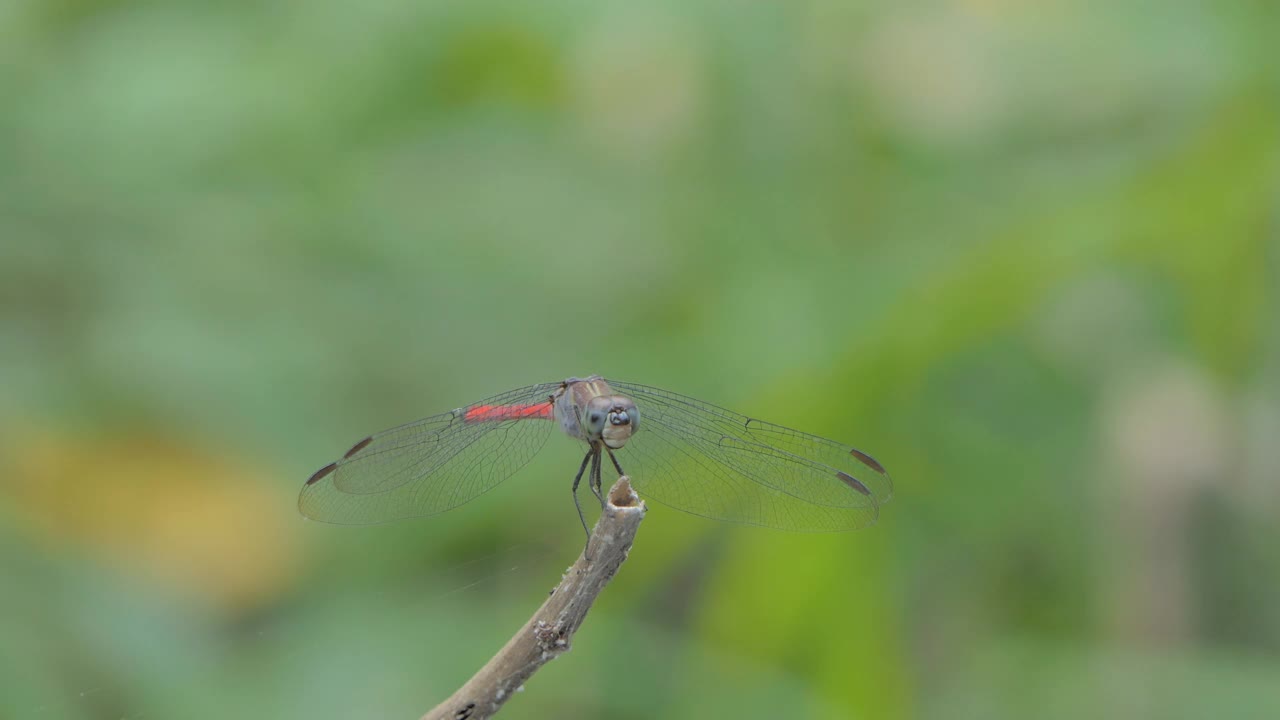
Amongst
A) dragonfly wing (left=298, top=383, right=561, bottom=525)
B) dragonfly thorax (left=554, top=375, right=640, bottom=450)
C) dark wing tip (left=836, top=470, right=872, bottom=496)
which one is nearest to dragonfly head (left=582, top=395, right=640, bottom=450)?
dragonfly thorax (left=554, top=375, right=640, bottom=450)

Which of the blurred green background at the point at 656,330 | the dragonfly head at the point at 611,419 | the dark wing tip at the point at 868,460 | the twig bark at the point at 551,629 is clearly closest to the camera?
the twig bark at the point at 551,629

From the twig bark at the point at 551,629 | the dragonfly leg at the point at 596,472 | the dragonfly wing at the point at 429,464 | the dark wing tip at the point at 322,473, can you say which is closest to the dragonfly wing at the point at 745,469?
the dragonfly leg at the point at 596,472

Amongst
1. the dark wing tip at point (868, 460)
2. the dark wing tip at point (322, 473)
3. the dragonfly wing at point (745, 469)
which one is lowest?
the dark wing tip at point (322, 473)

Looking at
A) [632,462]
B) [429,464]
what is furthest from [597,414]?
[429,464]

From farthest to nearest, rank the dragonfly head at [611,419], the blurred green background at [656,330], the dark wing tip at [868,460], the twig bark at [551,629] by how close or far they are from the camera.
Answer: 1. the blurred green background at [656,330]
2. the dark wing tip at [868,460]
3. the dragonfly head at [611,419]
4. the twig bark at [551,629]

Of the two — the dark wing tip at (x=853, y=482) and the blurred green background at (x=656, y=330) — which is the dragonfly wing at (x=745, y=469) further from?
the blurred green background at (x=656, y=330)

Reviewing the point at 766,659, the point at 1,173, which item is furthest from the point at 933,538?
the point at 1,173

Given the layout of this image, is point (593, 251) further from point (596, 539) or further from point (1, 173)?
point (596, 539)

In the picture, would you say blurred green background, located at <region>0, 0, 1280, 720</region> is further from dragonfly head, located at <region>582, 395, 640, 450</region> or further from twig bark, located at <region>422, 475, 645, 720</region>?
twig bark, located at <region>422, 475, 645, 720</region>
